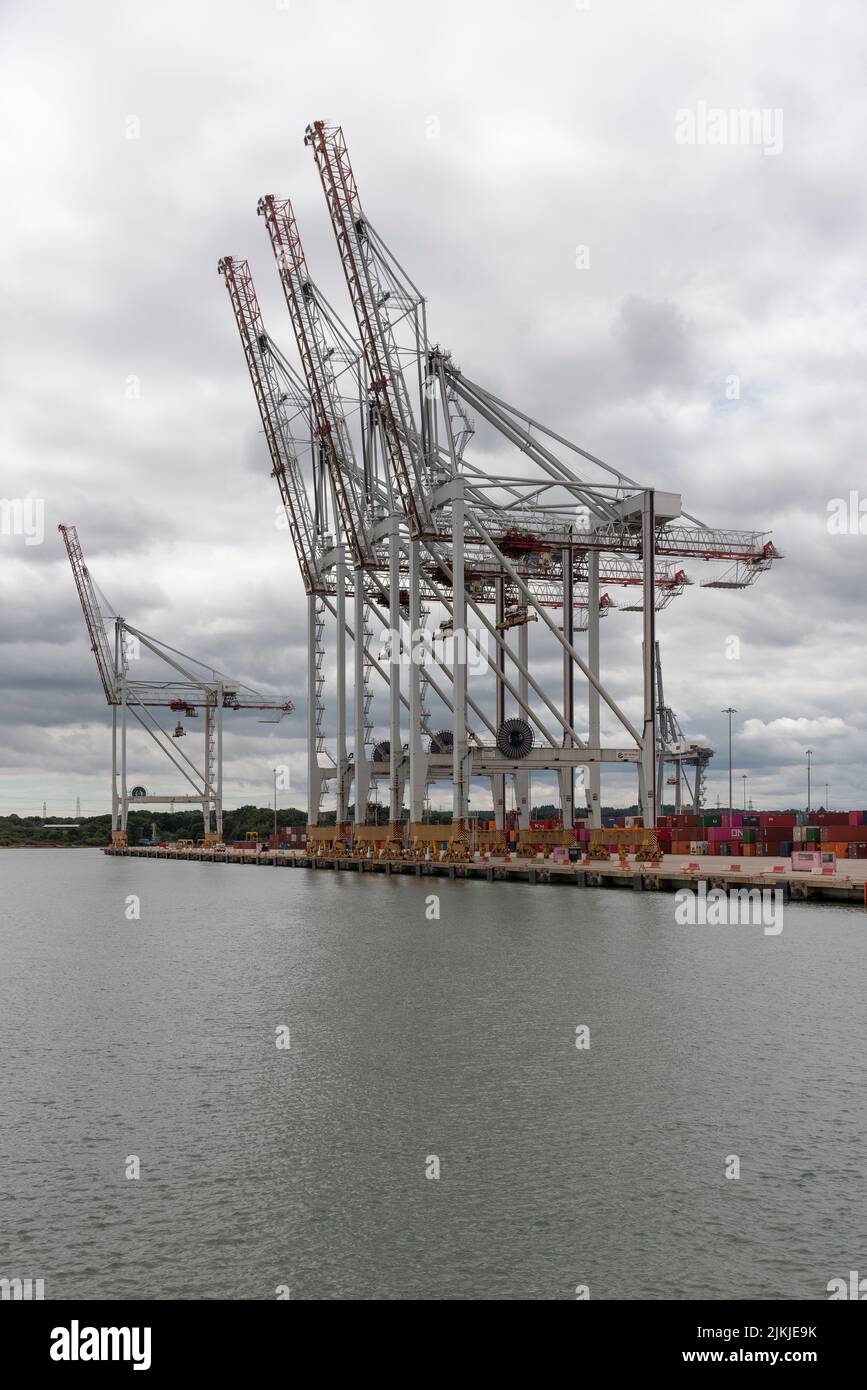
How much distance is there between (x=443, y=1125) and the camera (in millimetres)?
16531

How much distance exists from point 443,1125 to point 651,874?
38.8m

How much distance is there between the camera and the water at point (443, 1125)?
12.0 meters

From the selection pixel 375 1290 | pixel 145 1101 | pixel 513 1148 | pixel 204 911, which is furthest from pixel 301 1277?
pixel 204 911

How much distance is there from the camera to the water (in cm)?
1202

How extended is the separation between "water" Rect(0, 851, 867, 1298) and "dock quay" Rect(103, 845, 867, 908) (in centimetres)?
1233

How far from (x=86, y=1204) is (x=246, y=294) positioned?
92215mm

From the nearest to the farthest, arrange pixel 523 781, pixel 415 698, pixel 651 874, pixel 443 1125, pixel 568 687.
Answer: pixel 443 1125 → pixel 651 874 → pixel 415 698 → pixel 568 687 → pixel 523 781

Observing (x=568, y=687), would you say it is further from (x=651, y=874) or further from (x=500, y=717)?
(x=651, y=874)

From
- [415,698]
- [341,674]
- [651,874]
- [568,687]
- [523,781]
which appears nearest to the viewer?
[651,874]

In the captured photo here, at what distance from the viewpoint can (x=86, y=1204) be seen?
13.6m

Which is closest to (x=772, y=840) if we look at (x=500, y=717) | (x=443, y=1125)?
(x=500, y=717)

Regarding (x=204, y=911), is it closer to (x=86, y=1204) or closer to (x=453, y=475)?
(x=453, y=475)

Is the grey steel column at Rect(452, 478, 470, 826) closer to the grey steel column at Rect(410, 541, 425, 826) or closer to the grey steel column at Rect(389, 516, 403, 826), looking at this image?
the grey steel column at Rect(410, 541, 425, 826)

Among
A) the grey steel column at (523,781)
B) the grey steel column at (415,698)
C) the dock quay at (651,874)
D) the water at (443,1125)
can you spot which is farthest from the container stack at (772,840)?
the water at (443,1125)
